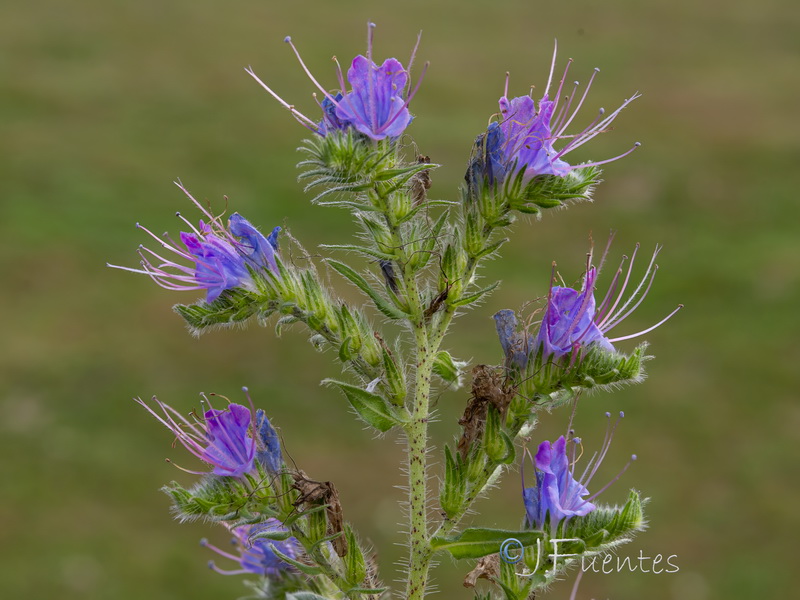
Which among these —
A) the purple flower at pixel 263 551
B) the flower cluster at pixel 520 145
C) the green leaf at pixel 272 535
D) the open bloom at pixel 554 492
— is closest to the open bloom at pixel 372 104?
the flower cluster at pixel 520 145

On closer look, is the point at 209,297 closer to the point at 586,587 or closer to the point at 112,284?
the point at 586,587

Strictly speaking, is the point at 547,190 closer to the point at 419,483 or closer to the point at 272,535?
the point at 419,483

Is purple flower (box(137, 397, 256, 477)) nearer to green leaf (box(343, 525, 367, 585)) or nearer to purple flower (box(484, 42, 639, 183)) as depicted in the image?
green leaf (box(343, 525, 367, 585))

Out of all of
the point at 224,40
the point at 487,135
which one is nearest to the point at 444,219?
the point at 487,135

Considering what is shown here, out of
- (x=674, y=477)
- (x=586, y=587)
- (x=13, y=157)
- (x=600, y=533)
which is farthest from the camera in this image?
(x=13, y=157)

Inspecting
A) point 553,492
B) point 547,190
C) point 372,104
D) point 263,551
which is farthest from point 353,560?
point 372,104

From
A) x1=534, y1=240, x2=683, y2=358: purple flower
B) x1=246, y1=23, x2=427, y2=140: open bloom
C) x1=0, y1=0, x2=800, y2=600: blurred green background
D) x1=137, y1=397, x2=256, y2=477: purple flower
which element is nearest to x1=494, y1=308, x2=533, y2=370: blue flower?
x1=534, y1=240, x2=683, y2=358: purple flower
